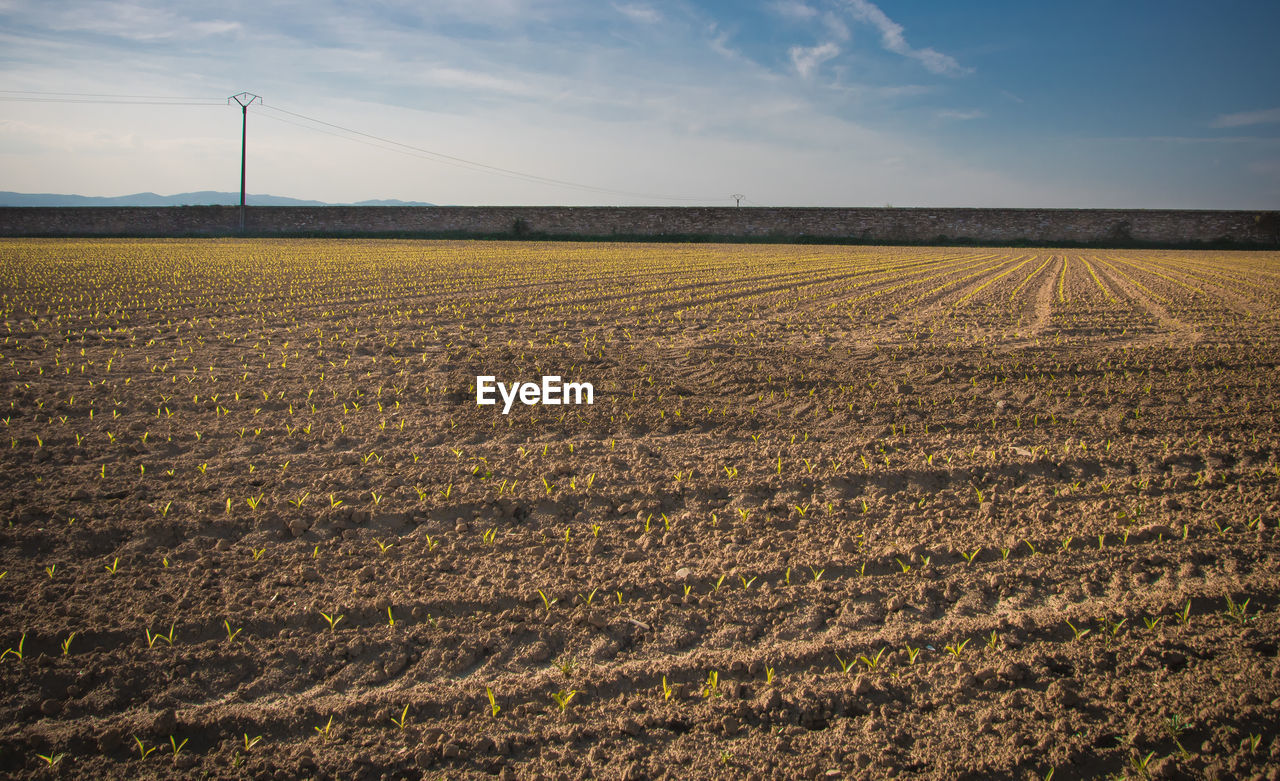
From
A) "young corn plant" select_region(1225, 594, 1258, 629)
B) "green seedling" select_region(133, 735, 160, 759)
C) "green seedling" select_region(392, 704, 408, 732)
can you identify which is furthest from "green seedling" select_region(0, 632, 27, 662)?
"young corn plant" select_region(1225, 594, 1258, 629)

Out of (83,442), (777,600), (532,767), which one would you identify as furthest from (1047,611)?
(83,442)

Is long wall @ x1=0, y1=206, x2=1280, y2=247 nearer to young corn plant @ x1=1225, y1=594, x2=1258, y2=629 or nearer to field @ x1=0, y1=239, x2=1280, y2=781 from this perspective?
field @ x1=0, y1=239, x2=1280, y2=781

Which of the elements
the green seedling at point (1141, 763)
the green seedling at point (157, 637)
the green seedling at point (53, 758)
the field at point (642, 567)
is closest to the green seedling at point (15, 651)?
the field at point (642, 567)

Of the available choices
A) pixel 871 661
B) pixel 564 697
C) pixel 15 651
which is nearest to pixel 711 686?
pixel 564 697

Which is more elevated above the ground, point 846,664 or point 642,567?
point 642,567

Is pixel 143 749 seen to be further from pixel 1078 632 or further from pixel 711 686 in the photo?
pixel 1078 632

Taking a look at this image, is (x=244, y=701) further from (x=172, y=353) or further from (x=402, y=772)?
(x=172, y=353)
